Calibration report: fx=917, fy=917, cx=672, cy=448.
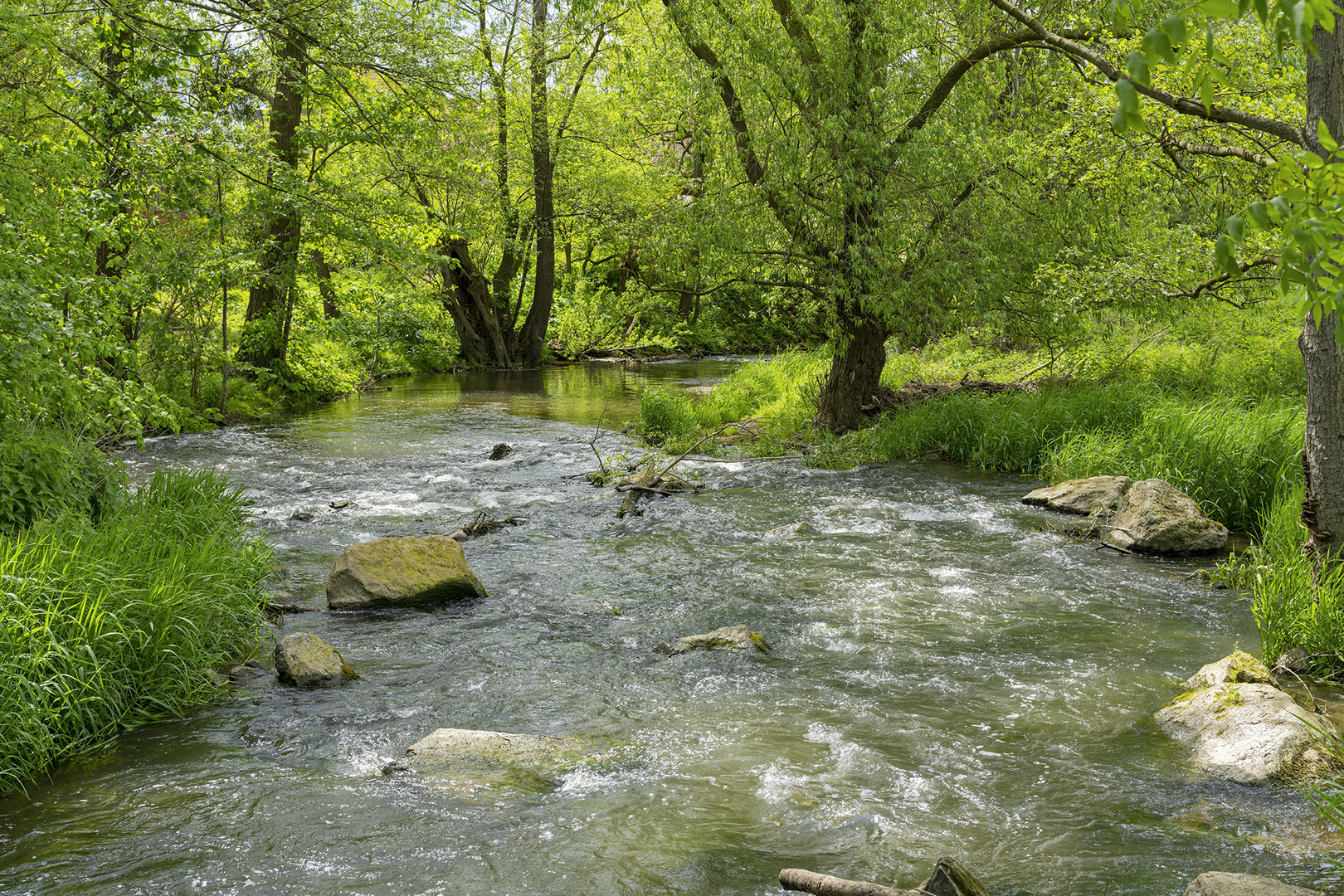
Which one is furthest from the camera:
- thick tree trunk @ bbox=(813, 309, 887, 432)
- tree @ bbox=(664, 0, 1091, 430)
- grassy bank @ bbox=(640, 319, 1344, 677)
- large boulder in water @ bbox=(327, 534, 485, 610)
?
thick tree trunk @ bbox=(813, 309, 887, 432)

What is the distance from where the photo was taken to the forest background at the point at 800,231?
24.0ft

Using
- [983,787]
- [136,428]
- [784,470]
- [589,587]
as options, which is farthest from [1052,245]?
[136,428]

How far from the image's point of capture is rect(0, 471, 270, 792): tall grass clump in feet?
16.1

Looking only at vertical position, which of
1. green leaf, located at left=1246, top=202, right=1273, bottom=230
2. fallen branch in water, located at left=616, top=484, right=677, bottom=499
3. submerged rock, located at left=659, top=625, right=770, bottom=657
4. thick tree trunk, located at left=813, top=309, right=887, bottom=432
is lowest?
submerged rock, located at left=659, top=625, right=770, bottom=657

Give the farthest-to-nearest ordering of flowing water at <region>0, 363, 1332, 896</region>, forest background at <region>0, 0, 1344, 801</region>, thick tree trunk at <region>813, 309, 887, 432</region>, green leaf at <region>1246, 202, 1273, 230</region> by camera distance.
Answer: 1. thick tree trunk at <region>813, 309, 887, 432</region>
2. forest background at <region>0, 0, 1344, 801</region>
3. flowing water at <region>0, 363, 1332, 896</region>
4. green leaf at <region>1246, 202, 1273, 230</region>

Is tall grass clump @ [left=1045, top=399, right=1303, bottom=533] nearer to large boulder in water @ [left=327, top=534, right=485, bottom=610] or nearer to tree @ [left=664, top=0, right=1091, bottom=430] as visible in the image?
tree @ [left=664, top=0, right=1091, bottom=430]

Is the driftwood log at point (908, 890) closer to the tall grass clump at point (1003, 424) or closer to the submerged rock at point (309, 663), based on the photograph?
the submerged rock at point (309, 663)

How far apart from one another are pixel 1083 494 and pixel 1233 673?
16.6 feet

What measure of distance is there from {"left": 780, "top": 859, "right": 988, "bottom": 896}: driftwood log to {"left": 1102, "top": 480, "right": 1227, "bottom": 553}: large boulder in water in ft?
20.6

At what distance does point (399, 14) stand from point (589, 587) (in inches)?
577

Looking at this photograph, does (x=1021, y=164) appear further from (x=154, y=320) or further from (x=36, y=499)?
(x=154, y=320)

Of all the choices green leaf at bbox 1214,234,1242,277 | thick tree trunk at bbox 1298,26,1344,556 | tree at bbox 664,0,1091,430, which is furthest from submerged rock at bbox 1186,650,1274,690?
tree at bbox 664,0,1091,430

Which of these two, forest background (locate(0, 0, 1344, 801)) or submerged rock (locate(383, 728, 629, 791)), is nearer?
submerged rock (locate(383, 728, 629, 791))

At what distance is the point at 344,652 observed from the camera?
22.1 ft
